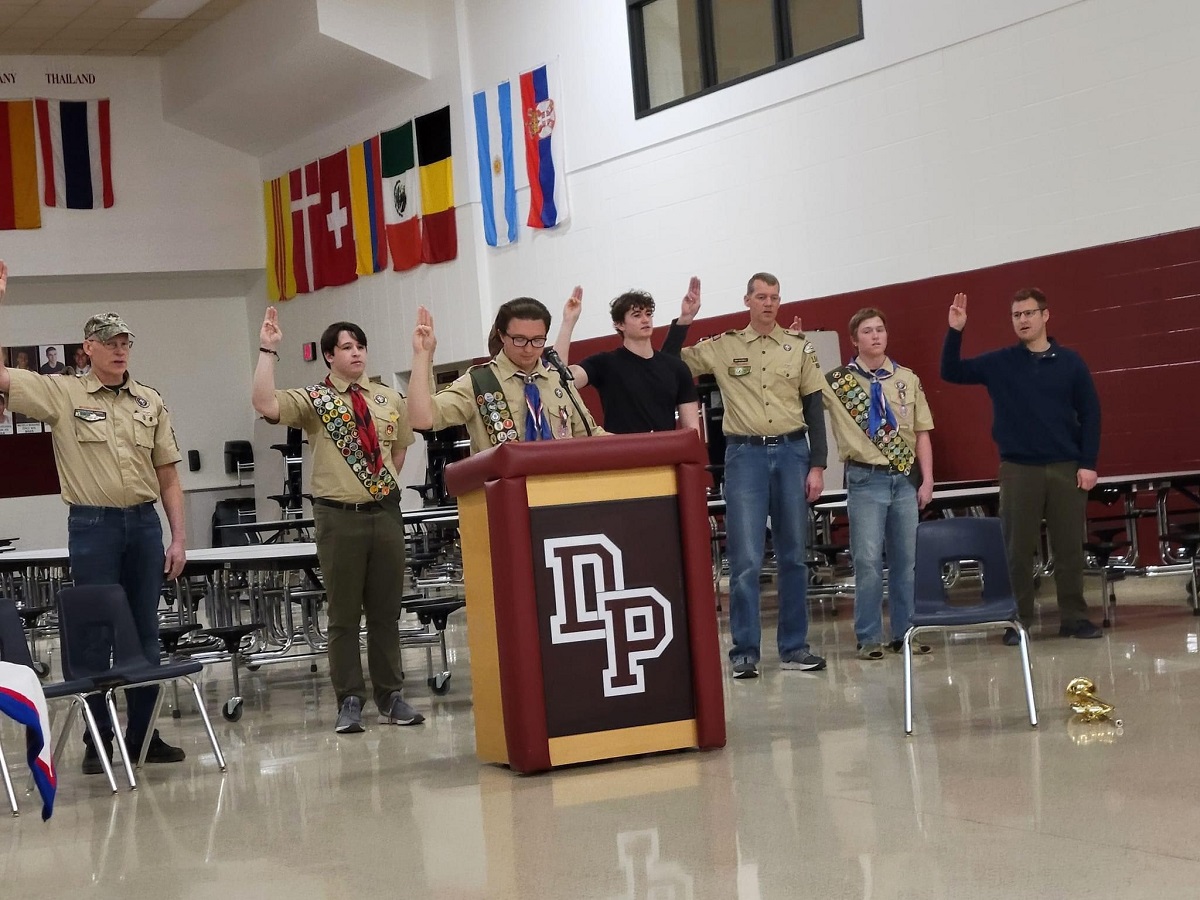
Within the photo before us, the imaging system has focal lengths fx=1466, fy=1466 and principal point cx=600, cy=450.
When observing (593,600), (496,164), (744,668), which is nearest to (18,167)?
(496,164)

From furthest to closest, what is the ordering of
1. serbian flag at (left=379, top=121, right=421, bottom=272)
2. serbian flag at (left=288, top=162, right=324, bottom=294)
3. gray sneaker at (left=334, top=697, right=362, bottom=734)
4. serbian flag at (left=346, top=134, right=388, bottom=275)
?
serbian flag at (left=288, top=162, right=324, bottom=294), serbian flag at (left=346, top=134, right=388, bottom=275), serbian flag at (left=379, top=121, right=421, bottom=272), gray sneaker at (left=334, top=697, right=362, bottom=734)

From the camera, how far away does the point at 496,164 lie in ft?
45.8

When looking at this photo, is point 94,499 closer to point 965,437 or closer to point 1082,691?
point 1082,691

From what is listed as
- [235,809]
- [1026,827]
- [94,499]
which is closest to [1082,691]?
[1026,827]

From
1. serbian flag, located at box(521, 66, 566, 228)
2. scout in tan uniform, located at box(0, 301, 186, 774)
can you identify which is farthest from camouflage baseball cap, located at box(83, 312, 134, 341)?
serbian flag, located at box(521, 66, 566, 228)

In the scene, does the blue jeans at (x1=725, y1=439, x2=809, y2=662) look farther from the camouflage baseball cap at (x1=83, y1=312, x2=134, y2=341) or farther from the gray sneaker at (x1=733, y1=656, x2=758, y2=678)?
the camouflage baseball cap at (x1=83, y1=312, x2=134, y2=341)

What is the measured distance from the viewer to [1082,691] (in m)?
4.56

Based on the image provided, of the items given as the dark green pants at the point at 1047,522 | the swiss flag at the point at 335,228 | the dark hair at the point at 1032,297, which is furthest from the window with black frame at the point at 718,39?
the dark green pants at the point at 1047,522

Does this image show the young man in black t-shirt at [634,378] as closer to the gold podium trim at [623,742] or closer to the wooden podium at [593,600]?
the wooden podium at [593,600]

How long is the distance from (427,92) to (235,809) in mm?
11434

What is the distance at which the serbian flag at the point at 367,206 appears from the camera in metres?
15.5

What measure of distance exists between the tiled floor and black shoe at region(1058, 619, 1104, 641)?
96cm

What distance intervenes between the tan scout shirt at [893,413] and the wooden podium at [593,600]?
6.53 feet

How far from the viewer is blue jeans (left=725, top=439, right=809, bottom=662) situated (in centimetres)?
602
